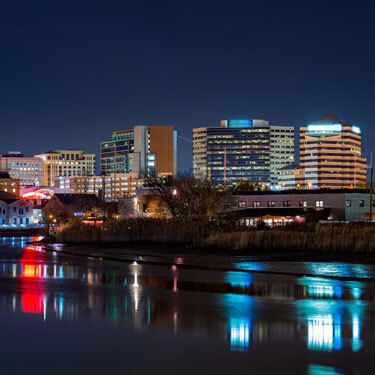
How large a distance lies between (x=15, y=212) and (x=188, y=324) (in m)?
139

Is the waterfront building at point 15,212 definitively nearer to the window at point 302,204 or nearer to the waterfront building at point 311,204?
the waterfront building at point 311,204

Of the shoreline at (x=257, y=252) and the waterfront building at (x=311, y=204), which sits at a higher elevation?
the waterfront building at (x=311, y=204)

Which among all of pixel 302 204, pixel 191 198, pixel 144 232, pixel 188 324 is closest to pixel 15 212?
pixel 302 204

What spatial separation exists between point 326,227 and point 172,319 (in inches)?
970

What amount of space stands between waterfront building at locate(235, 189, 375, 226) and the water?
6656 cm

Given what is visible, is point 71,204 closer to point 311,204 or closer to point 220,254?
point 311,204

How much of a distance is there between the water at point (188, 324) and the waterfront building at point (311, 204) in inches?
2621

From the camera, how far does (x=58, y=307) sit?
1831 cm

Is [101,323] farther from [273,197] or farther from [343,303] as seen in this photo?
[273,197]

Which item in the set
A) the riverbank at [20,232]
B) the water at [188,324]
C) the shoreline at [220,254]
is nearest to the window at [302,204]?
the riverbank at [20,232]

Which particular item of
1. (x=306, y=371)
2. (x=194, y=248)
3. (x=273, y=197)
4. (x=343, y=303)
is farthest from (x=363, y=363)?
(x=273, y=197)

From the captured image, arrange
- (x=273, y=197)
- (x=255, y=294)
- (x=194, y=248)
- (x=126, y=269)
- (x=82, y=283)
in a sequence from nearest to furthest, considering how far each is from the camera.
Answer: (x=255, y=294)
(x=82, y=283)
(x=126, y=269)
(x=194, y=248)
(x=273, y=197)

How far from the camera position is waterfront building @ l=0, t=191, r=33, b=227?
148250 millimetres

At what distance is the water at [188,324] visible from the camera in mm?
11750
